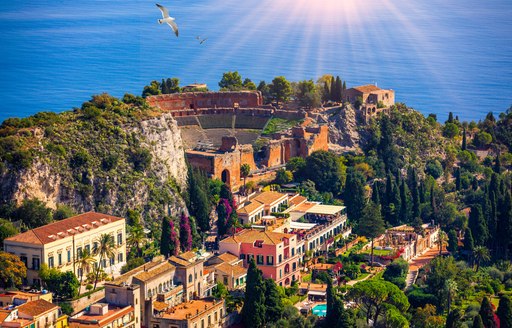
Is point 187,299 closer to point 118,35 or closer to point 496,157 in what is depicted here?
point 496,157

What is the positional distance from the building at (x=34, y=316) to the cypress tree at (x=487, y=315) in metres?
21.1

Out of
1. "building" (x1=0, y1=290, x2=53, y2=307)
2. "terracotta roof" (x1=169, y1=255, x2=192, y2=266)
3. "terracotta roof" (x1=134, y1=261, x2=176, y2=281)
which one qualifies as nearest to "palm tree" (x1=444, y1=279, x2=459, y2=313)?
"terracotta roof" (x1=169, y1=255, x2=192, y2=266)

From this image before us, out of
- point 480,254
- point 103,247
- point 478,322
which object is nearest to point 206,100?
point 480,254

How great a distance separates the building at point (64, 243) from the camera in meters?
65.4

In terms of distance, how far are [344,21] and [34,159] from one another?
130 meters

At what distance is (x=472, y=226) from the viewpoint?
280ft

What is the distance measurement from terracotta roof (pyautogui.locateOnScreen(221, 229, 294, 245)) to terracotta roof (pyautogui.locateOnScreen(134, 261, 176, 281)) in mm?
8184

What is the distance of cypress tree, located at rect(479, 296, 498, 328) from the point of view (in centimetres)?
6794

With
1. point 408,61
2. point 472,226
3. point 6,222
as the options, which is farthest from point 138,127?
point 408,61

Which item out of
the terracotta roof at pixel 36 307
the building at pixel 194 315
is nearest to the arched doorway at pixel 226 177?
the building at pixel 194 315

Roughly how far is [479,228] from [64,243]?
29559 mm

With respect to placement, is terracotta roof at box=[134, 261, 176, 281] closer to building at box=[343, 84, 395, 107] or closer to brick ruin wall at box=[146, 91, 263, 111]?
brick ruin wall at box=[146, 91, 263, 111]

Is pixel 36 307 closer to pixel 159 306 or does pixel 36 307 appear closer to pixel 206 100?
pixel 159 306

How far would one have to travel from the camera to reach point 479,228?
84.9 meters
